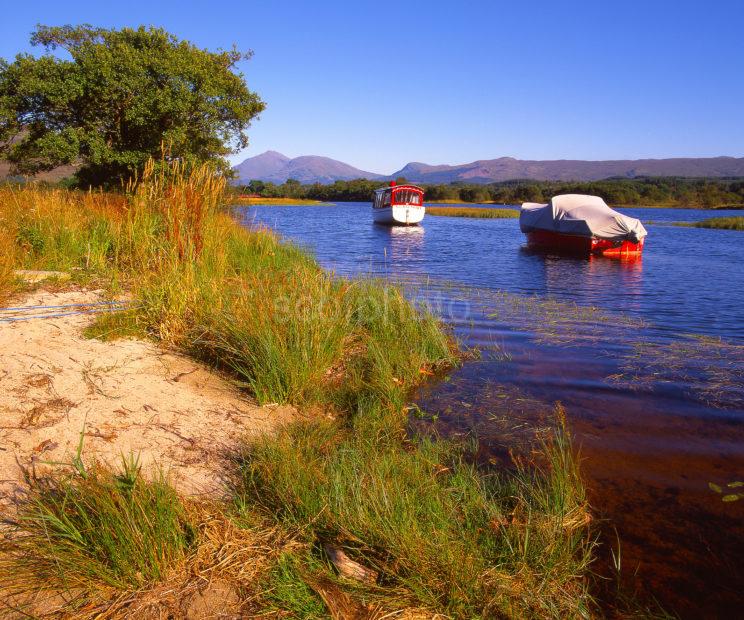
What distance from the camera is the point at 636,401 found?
577 centimetres

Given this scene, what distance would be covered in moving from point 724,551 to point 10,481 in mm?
4205

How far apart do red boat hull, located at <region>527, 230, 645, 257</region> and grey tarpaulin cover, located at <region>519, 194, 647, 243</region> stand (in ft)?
0.79

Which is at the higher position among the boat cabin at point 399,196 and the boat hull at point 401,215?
the boat cabin at point 399,196

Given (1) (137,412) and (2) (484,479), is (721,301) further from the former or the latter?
(1) (137,412)

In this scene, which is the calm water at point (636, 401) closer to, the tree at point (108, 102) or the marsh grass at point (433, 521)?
the marsh grass at point (433, 521)

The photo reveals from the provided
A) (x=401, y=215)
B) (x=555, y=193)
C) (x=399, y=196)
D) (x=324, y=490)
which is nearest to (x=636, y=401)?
(x=324, y=490)

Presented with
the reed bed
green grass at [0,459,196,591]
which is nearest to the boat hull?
the reed bed

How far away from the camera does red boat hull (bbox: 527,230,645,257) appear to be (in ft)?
74.9

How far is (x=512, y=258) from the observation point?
22984mm

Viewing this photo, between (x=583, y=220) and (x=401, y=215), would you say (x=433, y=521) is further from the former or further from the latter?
(x=401, y=215)

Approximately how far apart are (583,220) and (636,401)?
19.1 meters

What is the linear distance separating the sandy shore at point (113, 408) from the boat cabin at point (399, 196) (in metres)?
38.6

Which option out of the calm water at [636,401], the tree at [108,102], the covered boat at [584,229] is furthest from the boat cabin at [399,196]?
the calm water at [636,401]

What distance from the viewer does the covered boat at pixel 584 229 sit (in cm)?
2258
